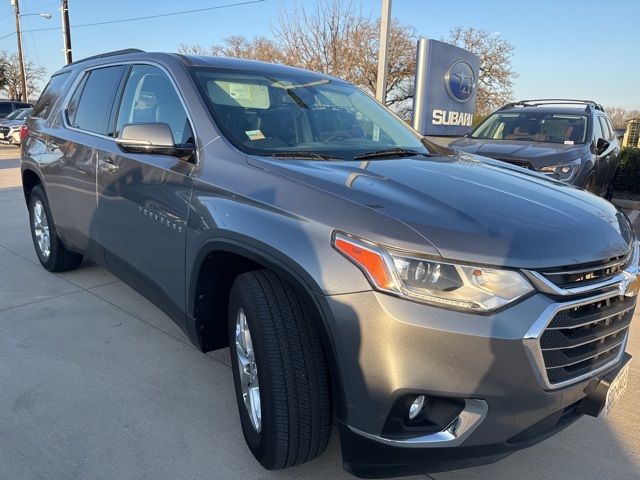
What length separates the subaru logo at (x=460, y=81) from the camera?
12.1 m

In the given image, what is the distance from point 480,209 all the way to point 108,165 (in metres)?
2.44

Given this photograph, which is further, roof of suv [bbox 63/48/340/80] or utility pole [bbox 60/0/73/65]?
utility pole [bbox 60/0/73/65]

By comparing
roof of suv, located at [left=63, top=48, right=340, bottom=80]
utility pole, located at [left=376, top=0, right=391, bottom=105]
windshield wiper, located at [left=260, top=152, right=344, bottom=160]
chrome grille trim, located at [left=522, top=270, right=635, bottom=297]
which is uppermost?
utility pole, located at [left=376, top=0, right=391, bottom=105]

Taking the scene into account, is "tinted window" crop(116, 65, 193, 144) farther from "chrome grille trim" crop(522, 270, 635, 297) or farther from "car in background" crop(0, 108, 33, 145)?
"car in background" crop(0, 108, 33, 145)

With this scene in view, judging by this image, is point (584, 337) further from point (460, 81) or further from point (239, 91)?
point (460, 81)

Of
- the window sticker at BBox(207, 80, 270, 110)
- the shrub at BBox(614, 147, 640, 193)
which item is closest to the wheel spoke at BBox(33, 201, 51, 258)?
the window sticker at BBox(207, 80, 270, 110)

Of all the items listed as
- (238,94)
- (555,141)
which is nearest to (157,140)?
(238,94)

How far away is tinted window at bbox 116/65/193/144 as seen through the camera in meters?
2.90

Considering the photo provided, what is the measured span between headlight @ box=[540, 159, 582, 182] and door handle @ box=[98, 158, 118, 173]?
490 cm

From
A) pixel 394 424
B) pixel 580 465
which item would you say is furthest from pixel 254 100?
pixel 580 465

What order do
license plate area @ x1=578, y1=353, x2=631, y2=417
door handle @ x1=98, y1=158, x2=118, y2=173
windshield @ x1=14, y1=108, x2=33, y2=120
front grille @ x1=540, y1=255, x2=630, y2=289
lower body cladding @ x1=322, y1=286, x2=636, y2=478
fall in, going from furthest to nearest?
windshield @ x1=14, y1=108, x2=33, y2=120
door handle @ x1=98, y1=158, x2=118, y2=173
license plate area @ x1=578, y1=353, x2=631, y2=417
front grille @ x1=540, y1=255, x2=630, y2=289
lower body cladding @ x1=322, y1=286, x2=636, y2=478

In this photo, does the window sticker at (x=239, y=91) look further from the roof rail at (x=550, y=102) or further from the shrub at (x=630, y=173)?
the shrub at (x=630, y=173)

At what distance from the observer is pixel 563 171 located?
631 centimetres

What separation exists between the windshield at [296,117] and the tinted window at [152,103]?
0.19 metres
